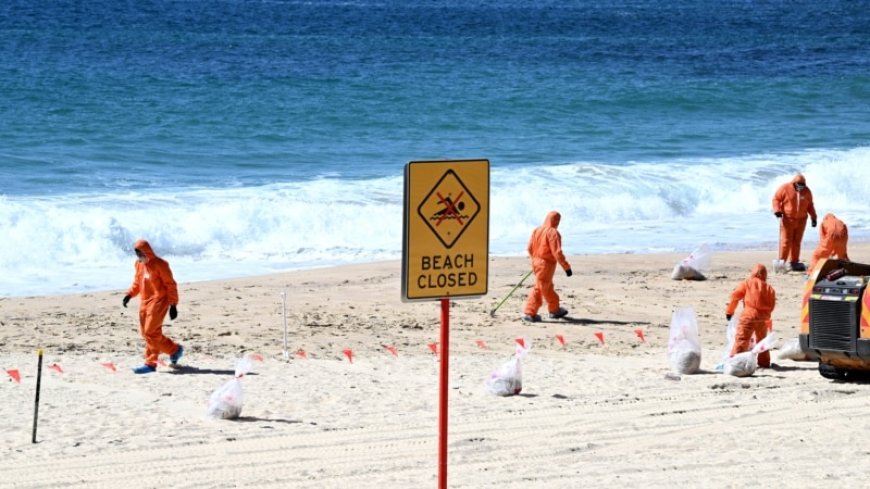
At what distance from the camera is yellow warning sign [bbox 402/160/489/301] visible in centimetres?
705

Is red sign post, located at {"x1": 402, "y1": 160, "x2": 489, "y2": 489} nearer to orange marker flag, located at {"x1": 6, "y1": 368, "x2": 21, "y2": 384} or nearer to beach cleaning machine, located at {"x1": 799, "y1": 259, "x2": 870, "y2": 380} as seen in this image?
beach cleaning machine, located at {"x1": 799, "y1": 259, "x2": 870, "y2": 380}

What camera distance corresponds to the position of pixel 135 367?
537 inches

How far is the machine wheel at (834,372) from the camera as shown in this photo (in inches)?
498

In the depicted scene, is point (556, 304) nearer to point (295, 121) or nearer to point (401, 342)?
point (401, 342)

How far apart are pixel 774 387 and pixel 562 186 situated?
14.5 metres

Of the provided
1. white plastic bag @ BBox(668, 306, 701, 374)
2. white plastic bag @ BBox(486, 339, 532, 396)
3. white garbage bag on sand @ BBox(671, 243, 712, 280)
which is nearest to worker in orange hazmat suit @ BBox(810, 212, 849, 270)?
white garbage bag on sand @ BBox(671, 243, 712, 280)

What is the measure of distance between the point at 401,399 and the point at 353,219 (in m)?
11.4

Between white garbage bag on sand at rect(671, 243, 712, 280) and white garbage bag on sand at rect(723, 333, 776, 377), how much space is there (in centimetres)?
551

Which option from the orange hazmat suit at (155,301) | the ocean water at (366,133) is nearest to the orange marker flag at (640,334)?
the orange hazmat suit at (155,301)

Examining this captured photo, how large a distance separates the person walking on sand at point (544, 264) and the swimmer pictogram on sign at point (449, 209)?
8646mm

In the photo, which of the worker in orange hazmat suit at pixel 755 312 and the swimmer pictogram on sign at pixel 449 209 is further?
the worker in orange hazmat suit at pixel 755 312

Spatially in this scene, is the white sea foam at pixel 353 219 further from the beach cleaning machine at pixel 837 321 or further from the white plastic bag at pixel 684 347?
the beach cleaning machine at pixel 837 321

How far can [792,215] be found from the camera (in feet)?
63.5

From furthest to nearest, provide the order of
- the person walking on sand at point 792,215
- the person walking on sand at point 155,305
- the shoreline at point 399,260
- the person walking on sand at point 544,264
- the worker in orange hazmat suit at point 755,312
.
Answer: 1. the person walking on sand at point 792,215
2. the shoreline at point 399,260
3. the person walking on sand at point 544,264
4. the worker in orange hazmat suit at point 755,312
5. the person walking on sand at point 155,305
